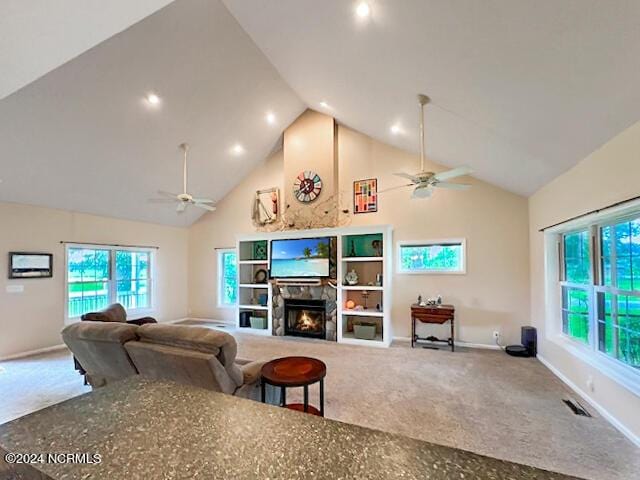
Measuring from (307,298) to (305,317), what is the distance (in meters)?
0.46

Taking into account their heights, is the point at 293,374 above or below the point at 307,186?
below

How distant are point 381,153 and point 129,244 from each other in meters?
6.04

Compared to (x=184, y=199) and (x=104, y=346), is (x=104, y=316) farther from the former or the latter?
(x=184, y=199)

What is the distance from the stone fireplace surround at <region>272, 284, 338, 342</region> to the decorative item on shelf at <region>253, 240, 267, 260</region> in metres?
1.10

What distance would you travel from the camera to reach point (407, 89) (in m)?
3.73

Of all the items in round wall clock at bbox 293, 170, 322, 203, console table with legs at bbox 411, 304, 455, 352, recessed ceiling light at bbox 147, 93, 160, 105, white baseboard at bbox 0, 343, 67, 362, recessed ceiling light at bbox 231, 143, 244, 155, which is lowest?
white baseboard at bbox 0, 343, 67, 362

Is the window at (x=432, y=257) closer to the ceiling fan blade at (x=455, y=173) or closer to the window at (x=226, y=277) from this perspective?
the ceiling fan blade at (x=455, y=173)

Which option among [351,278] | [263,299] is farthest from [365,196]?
[263,299]

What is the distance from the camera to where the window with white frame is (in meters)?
2.93

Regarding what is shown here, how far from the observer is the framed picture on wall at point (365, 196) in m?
6.48

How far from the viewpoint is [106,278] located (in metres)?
6.90

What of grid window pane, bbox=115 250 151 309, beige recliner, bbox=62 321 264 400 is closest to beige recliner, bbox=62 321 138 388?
beige recliner, bbox=62 321 264 400

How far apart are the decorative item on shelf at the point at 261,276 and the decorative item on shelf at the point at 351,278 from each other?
207 centimetres

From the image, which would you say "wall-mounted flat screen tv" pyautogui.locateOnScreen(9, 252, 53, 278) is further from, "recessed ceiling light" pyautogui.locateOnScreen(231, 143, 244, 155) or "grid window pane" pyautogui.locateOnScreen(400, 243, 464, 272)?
"grid window pane" pyautogui.locateOnScreen(400, 243, 464, 272)
